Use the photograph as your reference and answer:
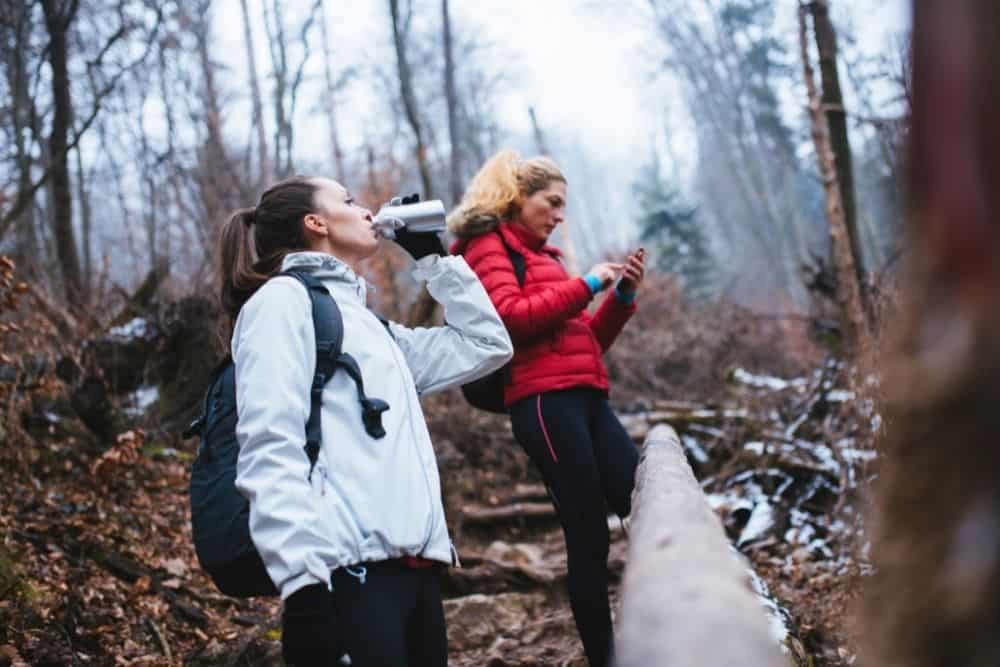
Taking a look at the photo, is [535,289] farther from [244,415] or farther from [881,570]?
[881,570]

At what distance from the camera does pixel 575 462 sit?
10.2ft

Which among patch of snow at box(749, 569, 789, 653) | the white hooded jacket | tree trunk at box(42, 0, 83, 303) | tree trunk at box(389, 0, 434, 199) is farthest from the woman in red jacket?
tree trunk at box(389, 0, 434, 199)

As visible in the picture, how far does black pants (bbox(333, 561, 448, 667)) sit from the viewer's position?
1970 millimetres

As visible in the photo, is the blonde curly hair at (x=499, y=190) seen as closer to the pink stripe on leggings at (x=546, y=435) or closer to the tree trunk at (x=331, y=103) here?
the pink stripe on leggings at (x=546, y=435)

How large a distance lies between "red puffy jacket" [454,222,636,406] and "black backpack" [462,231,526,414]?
0.02 m

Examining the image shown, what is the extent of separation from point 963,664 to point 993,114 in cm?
43

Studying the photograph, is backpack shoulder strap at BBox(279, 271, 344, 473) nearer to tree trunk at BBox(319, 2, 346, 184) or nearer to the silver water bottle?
the silver water bottle

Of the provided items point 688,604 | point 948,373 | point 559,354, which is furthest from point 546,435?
point 948,373

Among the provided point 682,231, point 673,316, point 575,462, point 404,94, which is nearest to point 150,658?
point 575,462

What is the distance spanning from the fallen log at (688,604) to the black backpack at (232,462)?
0.87 meters

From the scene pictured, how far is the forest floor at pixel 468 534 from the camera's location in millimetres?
3812

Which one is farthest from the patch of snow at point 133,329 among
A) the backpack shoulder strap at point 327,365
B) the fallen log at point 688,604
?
the fallen log at point 688,604

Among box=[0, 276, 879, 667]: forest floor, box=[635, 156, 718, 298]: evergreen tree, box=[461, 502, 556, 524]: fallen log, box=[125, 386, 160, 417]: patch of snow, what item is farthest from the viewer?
box=[635, 156, 718, 298]: evergreen tree

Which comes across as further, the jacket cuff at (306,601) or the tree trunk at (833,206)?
the tree trunk at (833,206)
